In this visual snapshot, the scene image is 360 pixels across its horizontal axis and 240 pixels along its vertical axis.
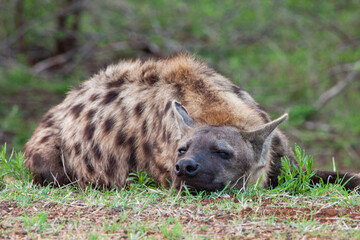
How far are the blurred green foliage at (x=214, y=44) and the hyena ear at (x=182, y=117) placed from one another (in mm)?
5929

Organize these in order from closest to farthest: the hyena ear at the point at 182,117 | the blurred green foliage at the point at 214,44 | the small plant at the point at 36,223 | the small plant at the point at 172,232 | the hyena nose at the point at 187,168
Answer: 1. the small plant at the point at 172,232
2. the small plant at the point at 36,223
3. the hyena nose at the point at 187,168
4. the hyena ear at the point at 182,117
5. the blurred green foliage at the point at 214,44

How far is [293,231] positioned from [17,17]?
823 cm

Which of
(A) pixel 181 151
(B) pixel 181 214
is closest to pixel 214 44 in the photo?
(A) pixel 181 151

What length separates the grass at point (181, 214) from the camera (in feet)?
8.77

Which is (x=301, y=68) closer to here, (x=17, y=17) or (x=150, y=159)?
(x=17, y=17)

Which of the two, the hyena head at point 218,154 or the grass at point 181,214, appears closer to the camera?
the grass at point 181,214

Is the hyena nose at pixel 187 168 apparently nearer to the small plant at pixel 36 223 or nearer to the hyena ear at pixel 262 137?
the hyena ear at pixel 262 137

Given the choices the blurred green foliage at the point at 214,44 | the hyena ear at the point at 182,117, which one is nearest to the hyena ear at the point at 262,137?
the hyena ear at the point at 182,117

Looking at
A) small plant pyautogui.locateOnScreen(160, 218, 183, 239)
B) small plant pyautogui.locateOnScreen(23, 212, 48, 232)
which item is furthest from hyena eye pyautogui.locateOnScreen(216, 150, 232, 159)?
small plant pyautogui.locateOnScreen(23, 212, 48, 232)

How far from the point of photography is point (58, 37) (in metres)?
10.2

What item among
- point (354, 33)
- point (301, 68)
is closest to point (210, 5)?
point (301, 68)

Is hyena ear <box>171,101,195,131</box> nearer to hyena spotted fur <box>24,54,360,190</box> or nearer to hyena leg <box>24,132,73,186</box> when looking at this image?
hyena spotted fur <box>24,54,360,190</box>

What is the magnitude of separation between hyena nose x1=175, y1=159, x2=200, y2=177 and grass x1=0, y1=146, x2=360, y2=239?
0.43ft

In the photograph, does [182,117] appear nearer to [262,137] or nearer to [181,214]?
[262,137]
